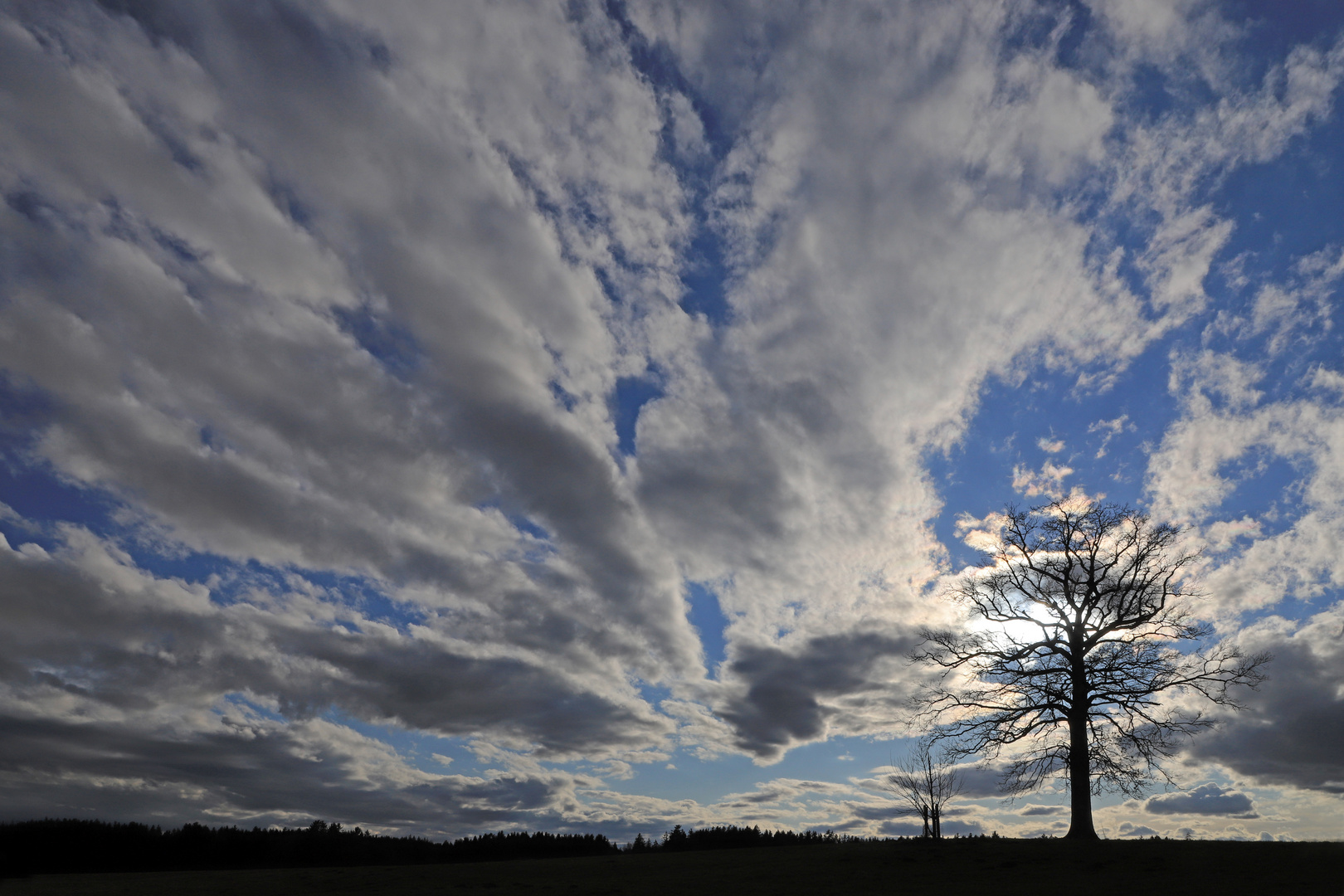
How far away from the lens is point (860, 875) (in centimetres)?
1847

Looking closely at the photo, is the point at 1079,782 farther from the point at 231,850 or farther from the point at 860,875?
the point at 231,850

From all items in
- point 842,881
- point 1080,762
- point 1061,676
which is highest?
point 1061,676

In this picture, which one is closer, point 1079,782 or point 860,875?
point 860,875

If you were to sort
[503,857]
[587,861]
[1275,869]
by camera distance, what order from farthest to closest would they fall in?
[503,857], [587,861], [1275,869]

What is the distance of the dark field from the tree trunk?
8.96 feet

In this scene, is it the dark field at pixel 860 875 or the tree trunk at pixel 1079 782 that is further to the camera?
the tree trunk at pixel 1079 782

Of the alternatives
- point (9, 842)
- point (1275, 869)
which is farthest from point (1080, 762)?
point (9, 842)

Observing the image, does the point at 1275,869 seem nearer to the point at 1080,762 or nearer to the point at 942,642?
the point at 1080,762

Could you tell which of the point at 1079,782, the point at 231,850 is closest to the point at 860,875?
the point at 1079,782

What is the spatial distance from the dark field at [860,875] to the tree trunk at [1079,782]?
8.96ft

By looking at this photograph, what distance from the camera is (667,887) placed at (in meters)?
18.0

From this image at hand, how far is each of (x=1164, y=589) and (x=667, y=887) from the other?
22987 mm

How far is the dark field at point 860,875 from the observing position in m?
15.1

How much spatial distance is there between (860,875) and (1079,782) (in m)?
12.2
